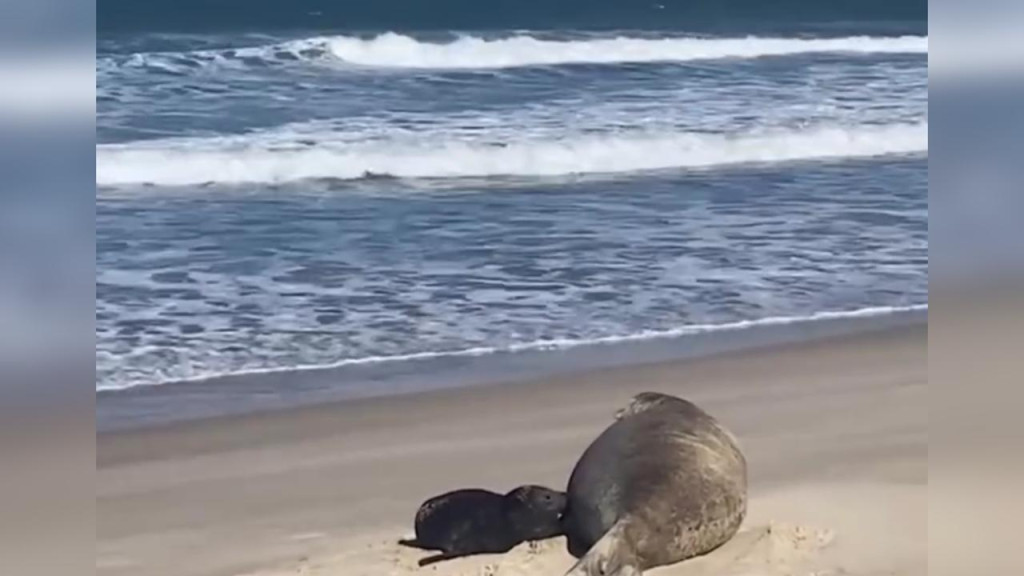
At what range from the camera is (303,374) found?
3686 mm

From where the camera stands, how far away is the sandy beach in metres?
2.59

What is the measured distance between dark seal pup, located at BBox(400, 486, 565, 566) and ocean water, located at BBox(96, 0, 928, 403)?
1180 mm

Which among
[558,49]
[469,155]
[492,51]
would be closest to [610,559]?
[469,155]

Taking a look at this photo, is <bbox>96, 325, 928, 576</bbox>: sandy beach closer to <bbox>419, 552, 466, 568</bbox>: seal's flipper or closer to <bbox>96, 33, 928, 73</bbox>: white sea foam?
<bbox>419, 552, 466, 568</bbox>: seal's flipper

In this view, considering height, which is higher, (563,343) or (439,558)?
(563,343)

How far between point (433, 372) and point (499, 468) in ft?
2.05

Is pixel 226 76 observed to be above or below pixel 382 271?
above

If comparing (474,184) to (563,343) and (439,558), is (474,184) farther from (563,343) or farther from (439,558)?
(439,558)

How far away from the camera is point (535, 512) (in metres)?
2.54

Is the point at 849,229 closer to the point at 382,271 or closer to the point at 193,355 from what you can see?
the point at 382,271

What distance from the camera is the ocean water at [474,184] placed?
4156 millimetres
